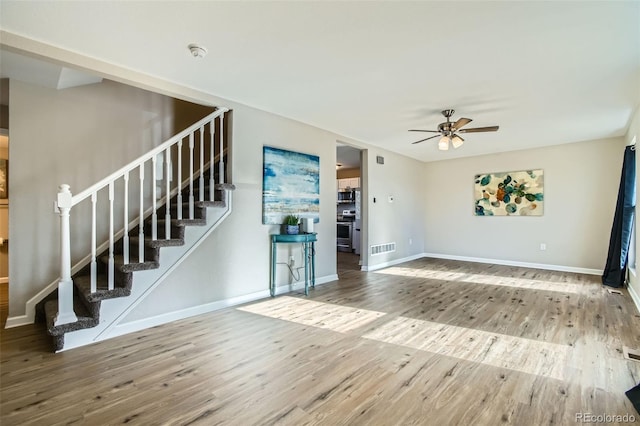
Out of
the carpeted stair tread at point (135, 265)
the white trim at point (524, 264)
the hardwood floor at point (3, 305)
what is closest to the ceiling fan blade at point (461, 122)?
the carpeted stair tread at point (135, 265)

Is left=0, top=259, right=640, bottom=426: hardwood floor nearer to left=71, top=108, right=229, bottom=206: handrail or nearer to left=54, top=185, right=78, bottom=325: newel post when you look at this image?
left=54, top=185, right=78, bottom=325: newel post

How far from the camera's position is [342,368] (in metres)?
2.20

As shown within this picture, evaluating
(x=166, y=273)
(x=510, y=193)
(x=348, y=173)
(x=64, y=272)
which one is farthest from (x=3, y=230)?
(x=510, y=193)

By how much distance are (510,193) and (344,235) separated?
4.15 m

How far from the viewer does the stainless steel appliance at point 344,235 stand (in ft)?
28.1

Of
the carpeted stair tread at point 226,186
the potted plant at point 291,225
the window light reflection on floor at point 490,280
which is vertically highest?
the carpeted stair tread at point 226,186

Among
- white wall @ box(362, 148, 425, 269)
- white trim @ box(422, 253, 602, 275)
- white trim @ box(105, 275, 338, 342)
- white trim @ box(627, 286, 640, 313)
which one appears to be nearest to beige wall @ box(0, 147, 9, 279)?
white trim @ box(105, 275, 338, 342)

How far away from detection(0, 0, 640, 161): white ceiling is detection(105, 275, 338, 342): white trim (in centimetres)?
235

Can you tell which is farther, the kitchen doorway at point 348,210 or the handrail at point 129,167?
the kitchen doorway at point 348,210

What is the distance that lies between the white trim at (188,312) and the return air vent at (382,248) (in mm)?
2094

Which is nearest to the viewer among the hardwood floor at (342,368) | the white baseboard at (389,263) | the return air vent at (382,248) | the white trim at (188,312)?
the hardwood floor at (342,368)

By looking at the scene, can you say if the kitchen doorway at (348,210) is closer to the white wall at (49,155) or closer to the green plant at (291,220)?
the green plant at (291,220)

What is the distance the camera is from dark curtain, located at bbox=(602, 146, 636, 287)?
436 centimetres

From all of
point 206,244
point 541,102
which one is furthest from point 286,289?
point 541,102
